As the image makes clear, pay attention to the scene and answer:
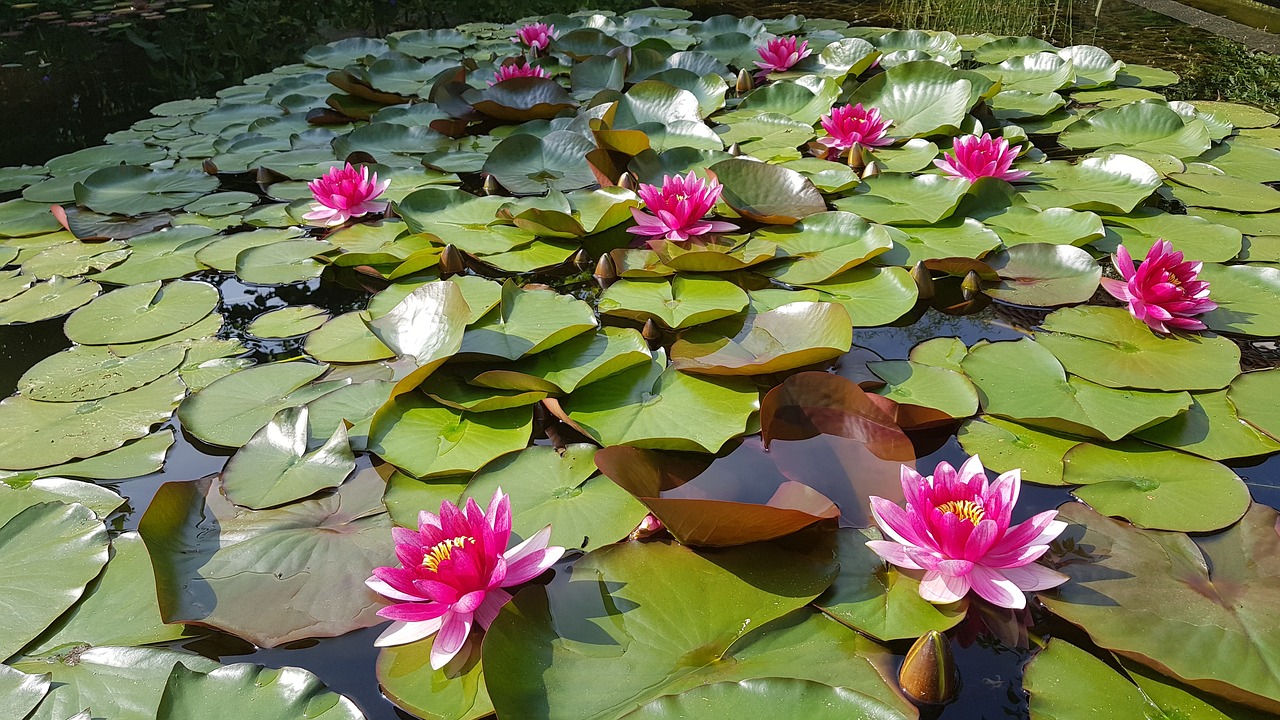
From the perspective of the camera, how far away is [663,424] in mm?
1720

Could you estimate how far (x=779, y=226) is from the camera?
106 inches

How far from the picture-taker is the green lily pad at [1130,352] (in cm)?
183

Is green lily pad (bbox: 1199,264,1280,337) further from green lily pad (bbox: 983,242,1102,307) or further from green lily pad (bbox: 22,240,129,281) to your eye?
green lily pad (bbox: 22,240,129,281)

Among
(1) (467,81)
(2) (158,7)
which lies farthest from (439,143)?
(2) (158,7)

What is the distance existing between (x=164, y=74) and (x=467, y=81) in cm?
272

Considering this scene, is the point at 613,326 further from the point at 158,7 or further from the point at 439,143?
the point at 158,7

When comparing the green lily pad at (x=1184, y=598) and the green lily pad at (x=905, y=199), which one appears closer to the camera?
the green lily pad at (x=1184, y=598)

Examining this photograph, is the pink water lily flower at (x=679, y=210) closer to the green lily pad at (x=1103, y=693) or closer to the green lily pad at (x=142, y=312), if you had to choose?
the green lily pad at (x=142, y=312)

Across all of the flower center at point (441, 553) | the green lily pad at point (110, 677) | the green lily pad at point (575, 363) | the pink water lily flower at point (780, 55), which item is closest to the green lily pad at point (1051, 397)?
the green lily pad at point (575, 363)

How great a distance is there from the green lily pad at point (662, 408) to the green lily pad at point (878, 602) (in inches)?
15.4

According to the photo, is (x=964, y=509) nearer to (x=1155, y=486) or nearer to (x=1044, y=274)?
(x=1155, y=486)

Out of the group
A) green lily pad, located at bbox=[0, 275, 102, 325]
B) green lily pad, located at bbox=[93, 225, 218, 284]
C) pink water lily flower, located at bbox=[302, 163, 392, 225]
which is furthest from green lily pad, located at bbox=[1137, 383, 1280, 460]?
green lily pad, located at bbox=[0, 275, 102, 325]

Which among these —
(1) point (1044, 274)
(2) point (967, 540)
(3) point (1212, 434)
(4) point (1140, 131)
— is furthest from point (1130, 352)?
(4) point (1140, 131)

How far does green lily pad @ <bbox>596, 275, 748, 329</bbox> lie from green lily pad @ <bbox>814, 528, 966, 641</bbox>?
34.3 inches
